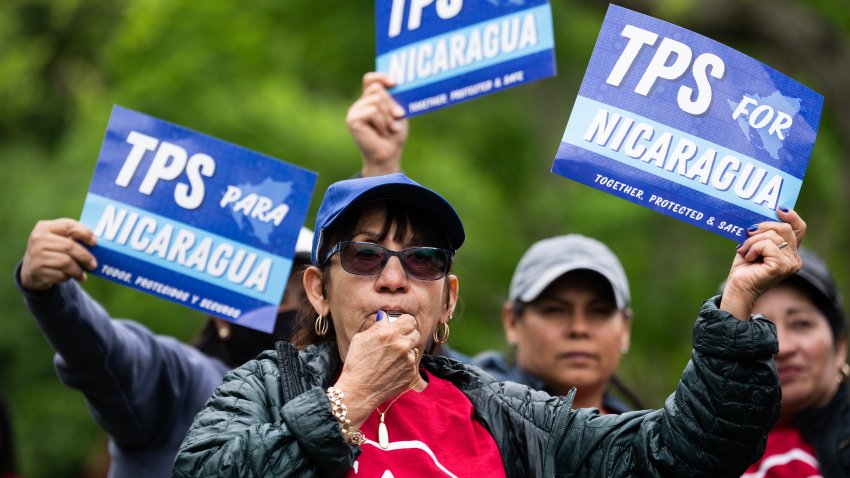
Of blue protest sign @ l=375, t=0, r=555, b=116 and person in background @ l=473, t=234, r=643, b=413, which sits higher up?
blue protest sign @ l=375, t=0, r=555, b=116

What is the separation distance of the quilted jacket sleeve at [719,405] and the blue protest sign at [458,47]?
Result: 168 centimetres

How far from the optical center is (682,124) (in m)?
3.36

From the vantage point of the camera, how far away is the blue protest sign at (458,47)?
446cm

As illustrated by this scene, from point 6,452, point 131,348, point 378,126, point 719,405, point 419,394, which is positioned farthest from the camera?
point 6,452

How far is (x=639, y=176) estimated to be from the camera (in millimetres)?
3346

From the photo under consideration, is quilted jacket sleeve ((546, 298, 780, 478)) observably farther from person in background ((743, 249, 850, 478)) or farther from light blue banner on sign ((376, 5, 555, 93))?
light blue banner on sign ((376, 5, 555, 93))

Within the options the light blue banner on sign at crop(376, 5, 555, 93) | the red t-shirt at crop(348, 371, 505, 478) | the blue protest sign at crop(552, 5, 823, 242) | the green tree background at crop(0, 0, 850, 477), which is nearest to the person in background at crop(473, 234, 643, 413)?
the light blue banner on sign at crop(376, 5, 555, 93)

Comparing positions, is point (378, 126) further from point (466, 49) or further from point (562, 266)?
point (562, 266)

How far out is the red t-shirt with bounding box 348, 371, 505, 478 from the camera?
9.57 feet

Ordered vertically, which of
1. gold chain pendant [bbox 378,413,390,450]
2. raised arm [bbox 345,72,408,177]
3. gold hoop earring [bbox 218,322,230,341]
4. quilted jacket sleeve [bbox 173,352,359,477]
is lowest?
quilted jacket sleeve [bbox 173,352,359,477]

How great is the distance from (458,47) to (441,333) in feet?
5.09

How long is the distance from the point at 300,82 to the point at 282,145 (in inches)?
79.2

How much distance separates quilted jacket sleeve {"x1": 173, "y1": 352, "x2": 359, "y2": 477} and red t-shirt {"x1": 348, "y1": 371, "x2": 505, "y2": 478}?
150 mm

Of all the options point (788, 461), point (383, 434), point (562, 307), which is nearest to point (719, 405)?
point (383, 434)
